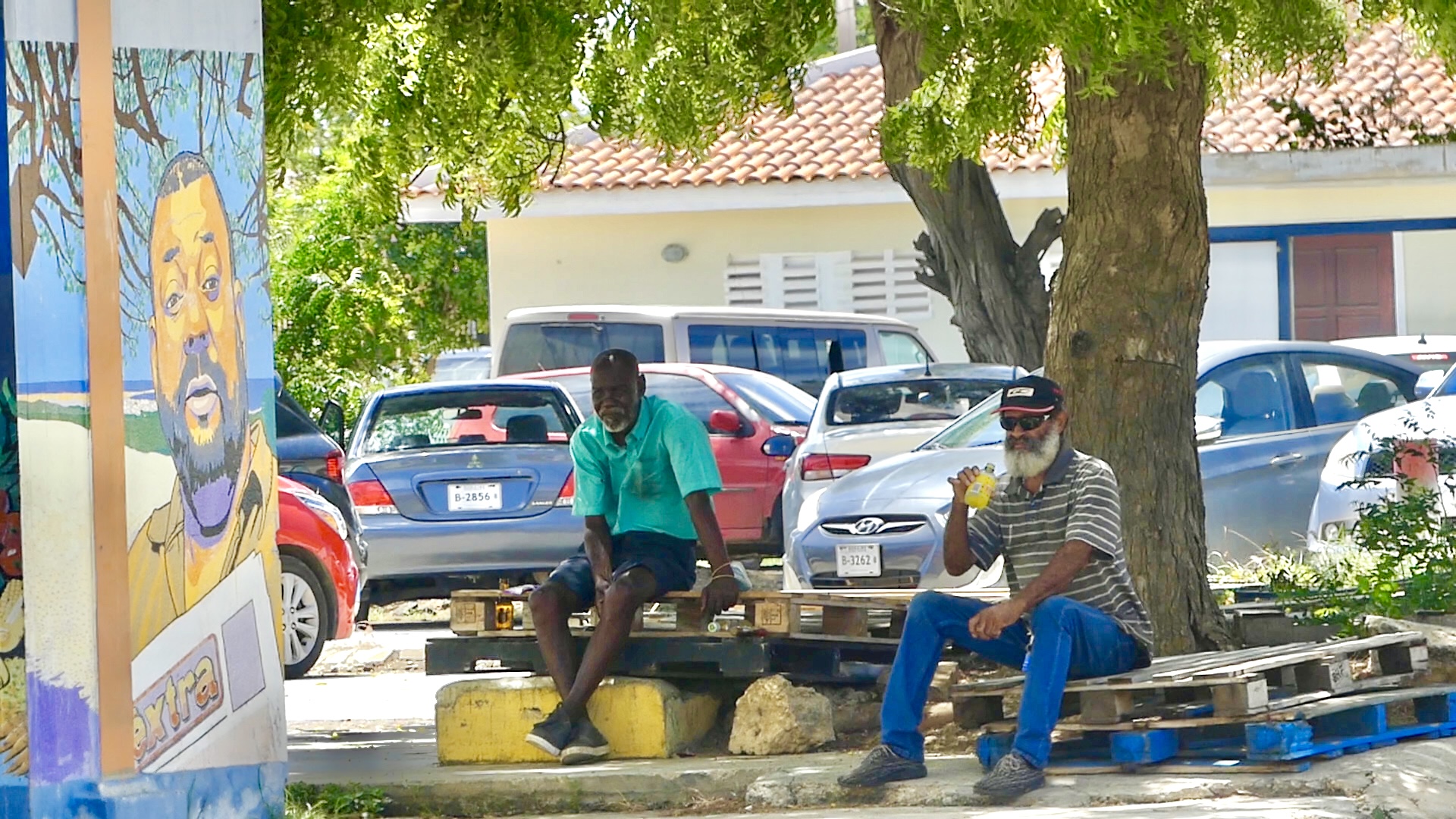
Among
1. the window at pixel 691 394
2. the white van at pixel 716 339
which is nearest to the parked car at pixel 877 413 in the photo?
the window at pixel 691 394

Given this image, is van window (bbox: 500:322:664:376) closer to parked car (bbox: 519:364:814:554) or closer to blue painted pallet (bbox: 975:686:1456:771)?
parked car (bbox: 519:364:814:554)

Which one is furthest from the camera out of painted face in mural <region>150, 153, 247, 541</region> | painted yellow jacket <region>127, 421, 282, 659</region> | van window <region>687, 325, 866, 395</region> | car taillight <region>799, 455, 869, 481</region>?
van window <region>687, 325, 866, 395</region>

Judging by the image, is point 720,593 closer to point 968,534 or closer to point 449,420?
point 968,534

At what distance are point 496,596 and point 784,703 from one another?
4.64 ft

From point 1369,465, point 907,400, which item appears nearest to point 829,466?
point 907,400

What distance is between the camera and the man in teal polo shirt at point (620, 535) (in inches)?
319

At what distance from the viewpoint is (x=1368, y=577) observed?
9.73 metres

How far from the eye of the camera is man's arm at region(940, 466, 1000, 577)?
7344mm

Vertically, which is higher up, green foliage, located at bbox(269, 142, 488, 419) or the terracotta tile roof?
the terracotta tile roof

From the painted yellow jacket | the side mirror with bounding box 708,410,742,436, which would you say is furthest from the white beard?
the side mirror with bounding box 708,410,742,436

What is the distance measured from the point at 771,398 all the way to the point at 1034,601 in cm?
889

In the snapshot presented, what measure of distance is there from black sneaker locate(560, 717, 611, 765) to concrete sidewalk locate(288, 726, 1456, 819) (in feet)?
0.27

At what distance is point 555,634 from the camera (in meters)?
8.23

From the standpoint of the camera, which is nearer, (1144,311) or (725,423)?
(1144,311)
